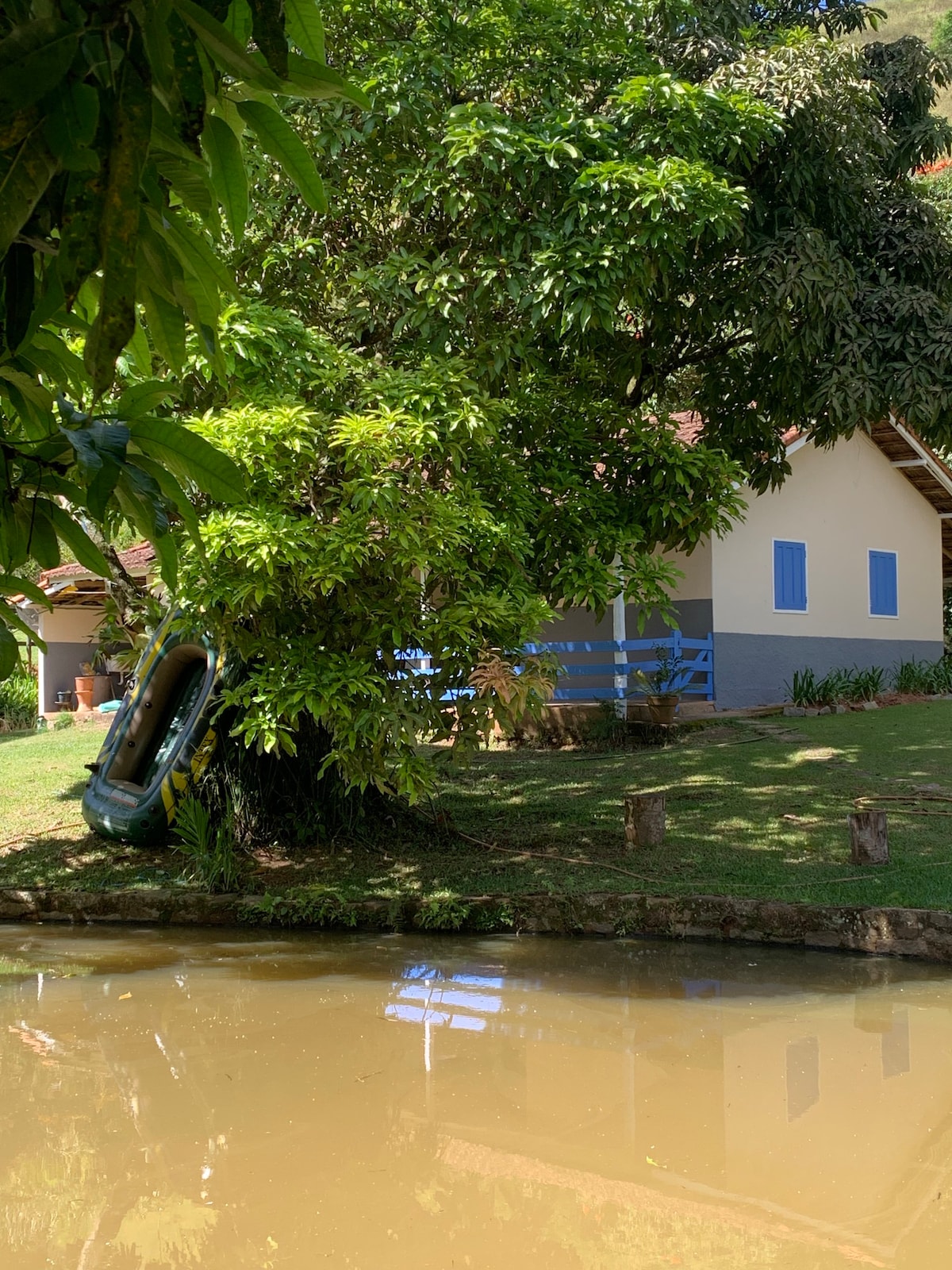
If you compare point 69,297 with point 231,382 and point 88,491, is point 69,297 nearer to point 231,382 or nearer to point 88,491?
point 88,491

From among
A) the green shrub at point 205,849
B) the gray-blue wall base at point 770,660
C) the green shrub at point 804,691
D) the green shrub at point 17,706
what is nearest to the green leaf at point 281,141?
the green shrub at point 205,849

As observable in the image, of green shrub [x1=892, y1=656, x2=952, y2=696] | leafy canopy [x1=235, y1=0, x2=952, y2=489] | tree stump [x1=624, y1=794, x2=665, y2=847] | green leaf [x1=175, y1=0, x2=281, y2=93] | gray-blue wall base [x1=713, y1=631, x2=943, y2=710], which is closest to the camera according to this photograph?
green leaf [x1=175, y1=0, x2=281, y2=93]

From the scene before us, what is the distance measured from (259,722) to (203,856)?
5.37ft

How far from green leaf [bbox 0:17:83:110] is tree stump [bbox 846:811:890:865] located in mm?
6624

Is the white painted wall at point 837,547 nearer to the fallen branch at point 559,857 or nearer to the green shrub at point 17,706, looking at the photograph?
the fallen branch at point 559,857

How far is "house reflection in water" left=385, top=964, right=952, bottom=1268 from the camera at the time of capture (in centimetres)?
351

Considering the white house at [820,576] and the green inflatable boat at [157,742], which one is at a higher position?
the white house at [820,576]

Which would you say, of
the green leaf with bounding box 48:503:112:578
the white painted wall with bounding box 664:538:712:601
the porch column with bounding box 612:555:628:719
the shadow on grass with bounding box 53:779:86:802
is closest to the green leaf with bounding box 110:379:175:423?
the green leaf with bounding box 48:503:112:578

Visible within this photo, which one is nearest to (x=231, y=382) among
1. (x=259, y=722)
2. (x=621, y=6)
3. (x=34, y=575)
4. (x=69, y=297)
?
(x=259, y=722)

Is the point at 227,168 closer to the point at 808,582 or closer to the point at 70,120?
the point at 70,120

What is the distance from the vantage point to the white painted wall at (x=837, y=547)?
51.0 feet

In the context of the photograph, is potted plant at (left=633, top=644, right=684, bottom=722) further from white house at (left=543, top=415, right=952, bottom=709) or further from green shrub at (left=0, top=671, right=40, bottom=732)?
green shrub at (left=0, top=671, right=40, bottom=732)

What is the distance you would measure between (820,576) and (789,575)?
78 centimetres

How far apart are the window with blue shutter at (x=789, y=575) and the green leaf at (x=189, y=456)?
15147mm
